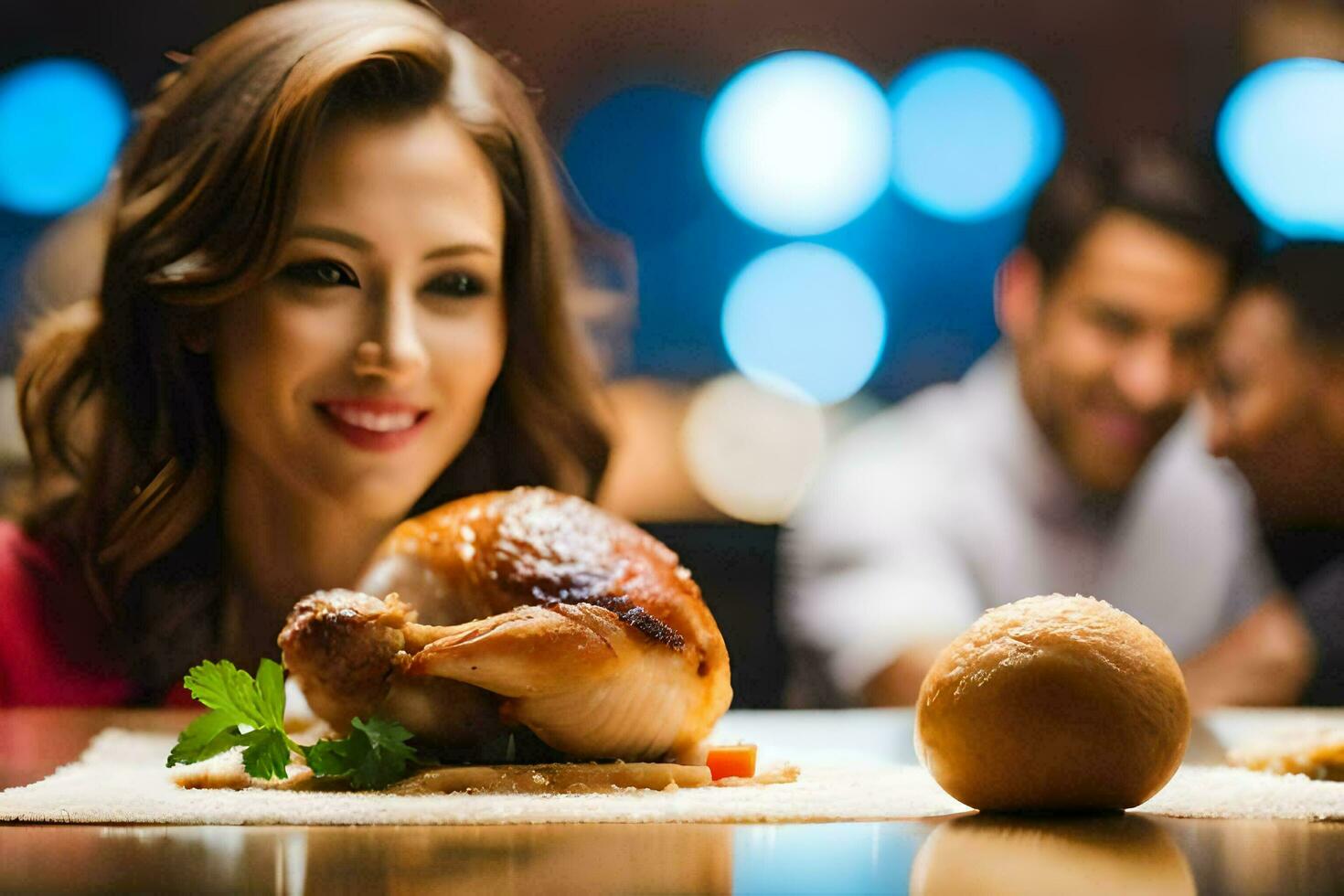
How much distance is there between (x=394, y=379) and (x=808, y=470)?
0.86 metres

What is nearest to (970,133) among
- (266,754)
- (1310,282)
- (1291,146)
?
(1291,146)

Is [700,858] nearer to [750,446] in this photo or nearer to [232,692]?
[232,692]

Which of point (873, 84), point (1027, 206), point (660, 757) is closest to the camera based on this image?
point (660, 757)

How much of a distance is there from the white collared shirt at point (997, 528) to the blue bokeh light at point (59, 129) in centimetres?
128

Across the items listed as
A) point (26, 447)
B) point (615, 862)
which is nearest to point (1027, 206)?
point (26, 447)

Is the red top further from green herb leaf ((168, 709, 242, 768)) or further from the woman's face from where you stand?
green herb leaf ((168, 709, 242, 768))

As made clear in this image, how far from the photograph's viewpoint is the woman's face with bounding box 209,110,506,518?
2.12 metres

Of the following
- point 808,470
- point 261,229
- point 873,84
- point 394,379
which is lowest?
point 808,470

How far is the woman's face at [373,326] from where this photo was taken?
2117mm

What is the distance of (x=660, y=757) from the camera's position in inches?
50.7

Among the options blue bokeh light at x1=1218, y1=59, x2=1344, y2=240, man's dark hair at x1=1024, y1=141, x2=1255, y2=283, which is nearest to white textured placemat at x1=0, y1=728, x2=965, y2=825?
man's dark hair at x1=1024, y1=141, x2=1255, y2=283

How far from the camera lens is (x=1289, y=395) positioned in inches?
122

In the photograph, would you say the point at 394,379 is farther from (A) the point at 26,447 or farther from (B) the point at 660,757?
(B) the point at 660,757

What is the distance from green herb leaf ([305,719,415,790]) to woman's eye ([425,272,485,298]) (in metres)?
1.08
